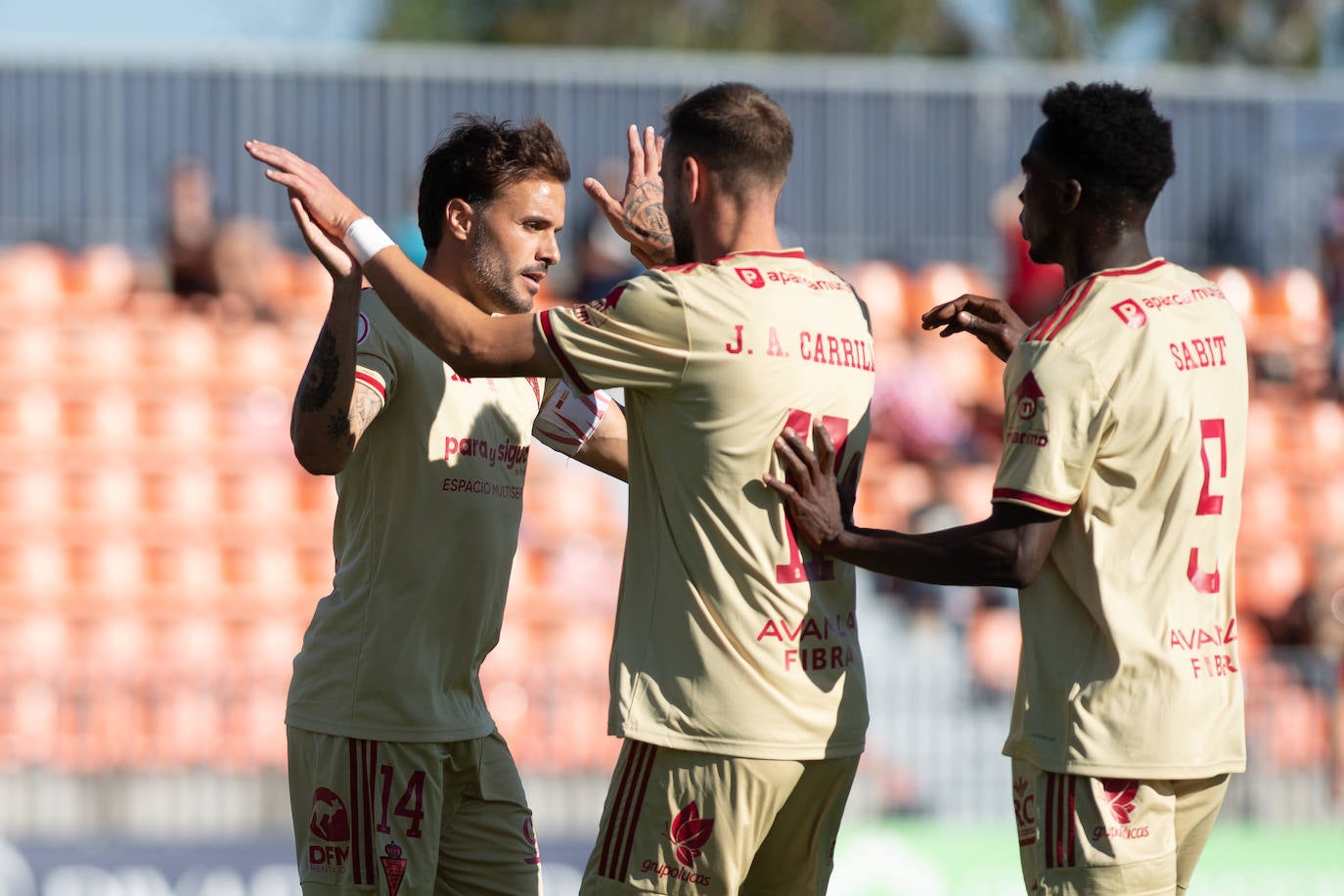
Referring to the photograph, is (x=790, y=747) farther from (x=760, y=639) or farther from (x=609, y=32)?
(x=609, y=32)

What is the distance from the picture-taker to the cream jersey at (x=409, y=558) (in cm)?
389

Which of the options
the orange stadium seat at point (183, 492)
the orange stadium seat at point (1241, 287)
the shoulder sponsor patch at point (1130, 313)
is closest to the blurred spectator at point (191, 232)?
the orange stadium seat at point (183, 492)

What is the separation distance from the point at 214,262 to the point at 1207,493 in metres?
8.86

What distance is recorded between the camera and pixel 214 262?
11.1 meters

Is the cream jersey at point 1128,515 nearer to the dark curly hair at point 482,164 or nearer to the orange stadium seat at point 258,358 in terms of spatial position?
the dark curly hair at point 482,164

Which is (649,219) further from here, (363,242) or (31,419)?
(31,419)

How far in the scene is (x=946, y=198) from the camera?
12.2 m

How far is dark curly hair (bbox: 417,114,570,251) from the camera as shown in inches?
161

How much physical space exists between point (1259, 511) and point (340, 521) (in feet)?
27.7

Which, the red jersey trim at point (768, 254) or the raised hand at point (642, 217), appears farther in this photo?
the raised hand at point (642, 217)

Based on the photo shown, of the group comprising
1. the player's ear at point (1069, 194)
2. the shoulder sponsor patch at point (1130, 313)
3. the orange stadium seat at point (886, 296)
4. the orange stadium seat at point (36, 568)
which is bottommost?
the orange stadium seat at point (36, 568)

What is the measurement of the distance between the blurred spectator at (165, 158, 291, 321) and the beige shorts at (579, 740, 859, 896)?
831 cm

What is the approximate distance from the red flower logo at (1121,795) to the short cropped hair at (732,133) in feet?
4.57

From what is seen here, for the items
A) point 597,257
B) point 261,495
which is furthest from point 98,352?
point 597,257
